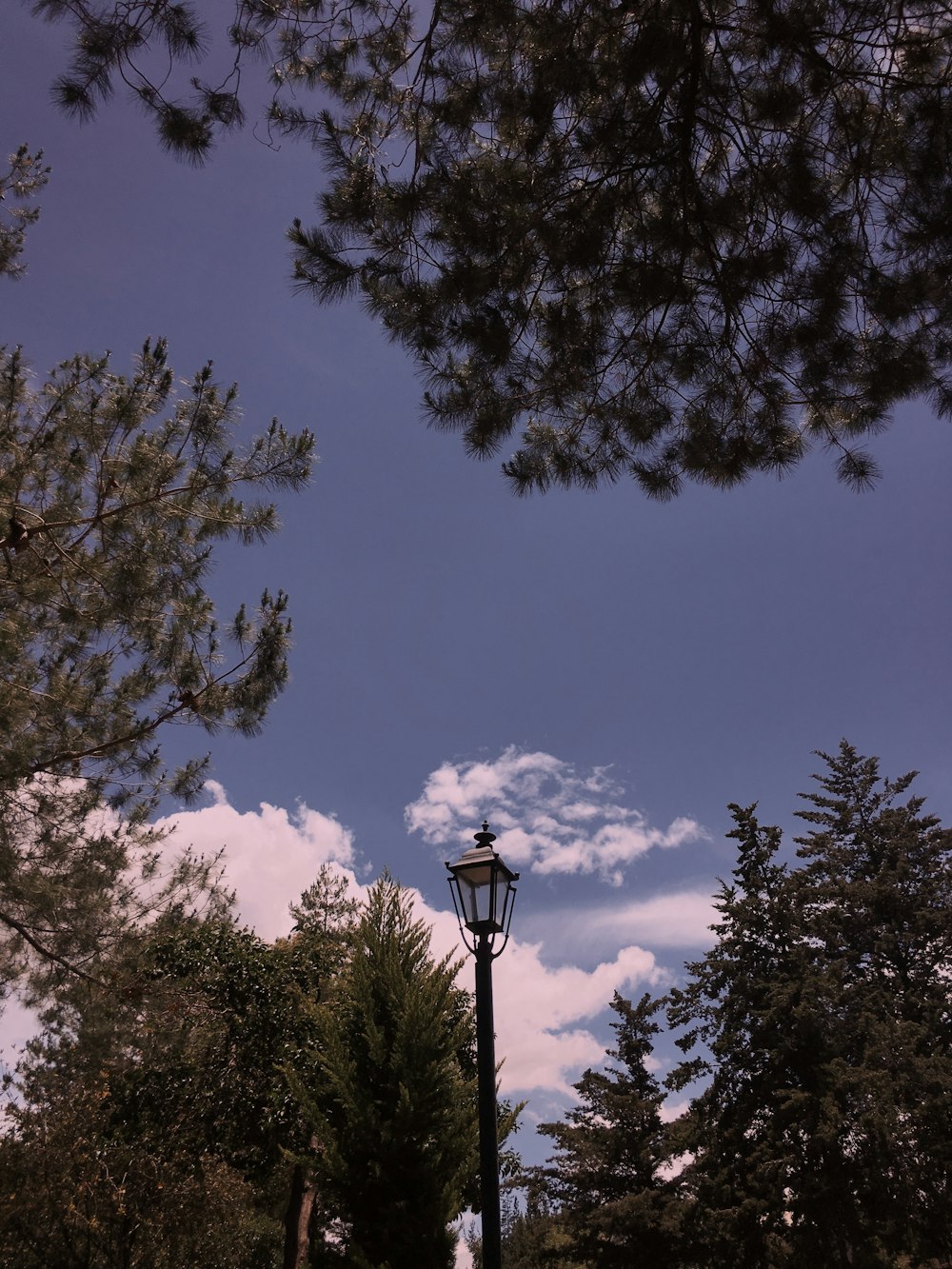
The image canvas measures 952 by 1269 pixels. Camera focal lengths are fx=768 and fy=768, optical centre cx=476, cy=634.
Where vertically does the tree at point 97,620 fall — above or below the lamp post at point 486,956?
above

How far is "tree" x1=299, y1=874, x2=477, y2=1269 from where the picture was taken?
7.78 metres

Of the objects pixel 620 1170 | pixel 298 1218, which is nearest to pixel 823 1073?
pixel 620 1170

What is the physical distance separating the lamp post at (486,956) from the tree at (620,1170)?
17283 millimetres

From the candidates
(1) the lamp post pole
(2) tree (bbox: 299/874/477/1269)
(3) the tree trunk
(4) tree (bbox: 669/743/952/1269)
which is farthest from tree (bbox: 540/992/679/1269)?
(1) the lamp post pole

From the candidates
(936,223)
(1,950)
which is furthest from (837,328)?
(1,950)

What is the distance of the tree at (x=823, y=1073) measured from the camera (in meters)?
17.9

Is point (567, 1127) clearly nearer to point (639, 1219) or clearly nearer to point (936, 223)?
point (639, 1219)

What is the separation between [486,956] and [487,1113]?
888mm

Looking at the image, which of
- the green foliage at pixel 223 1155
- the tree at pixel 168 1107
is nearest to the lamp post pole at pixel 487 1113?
the green foliage at pixel 223 1155

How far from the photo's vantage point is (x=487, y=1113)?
183 inches

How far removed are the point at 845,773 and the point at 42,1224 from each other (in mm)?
28384

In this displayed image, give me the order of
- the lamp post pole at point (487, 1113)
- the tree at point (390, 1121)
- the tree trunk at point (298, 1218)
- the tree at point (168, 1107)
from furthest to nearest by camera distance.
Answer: the tree trunk at point (298, 1218) < the tree at point (168, 1107) < the tree at point (390, 1121) < the lamp post pole at point (487, 1113)

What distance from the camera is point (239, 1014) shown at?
1467 centimetres

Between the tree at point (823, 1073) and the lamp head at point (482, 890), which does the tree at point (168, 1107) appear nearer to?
the lamp head at point (482, 890)
